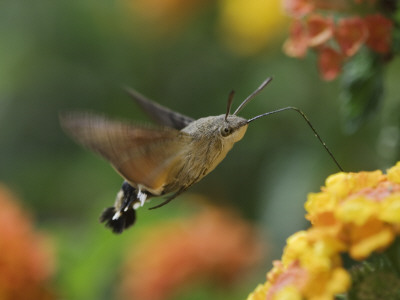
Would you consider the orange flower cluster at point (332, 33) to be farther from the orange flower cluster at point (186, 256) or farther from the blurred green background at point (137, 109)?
the orange flower cluster at point (186, 256)

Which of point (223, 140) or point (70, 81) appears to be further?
point (70, 81)

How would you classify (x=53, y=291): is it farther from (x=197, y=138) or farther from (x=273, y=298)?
(x=273, y=298)

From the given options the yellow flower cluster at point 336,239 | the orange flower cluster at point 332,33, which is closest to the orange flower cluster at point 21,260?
the orange flower cluster at point 332,33

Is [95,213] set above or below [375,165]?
above

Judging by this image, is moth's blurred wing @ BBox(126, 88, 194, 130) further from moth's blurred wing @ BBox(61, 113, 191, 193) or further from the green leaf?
the green leaf

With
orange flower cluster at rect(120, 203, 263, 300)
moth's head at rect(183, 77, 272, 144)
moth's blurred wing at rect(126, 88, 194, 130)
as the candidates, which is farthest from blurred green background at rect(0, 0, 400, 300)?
moth's head at rect(183, 77, 272, 144)

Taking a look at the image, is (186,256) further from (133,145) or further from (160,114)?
(133,145)

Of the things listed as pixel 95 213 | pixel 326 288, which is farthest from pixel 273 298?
pixel 95 213

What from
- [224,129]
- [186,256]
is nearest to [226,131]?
[224,129]
